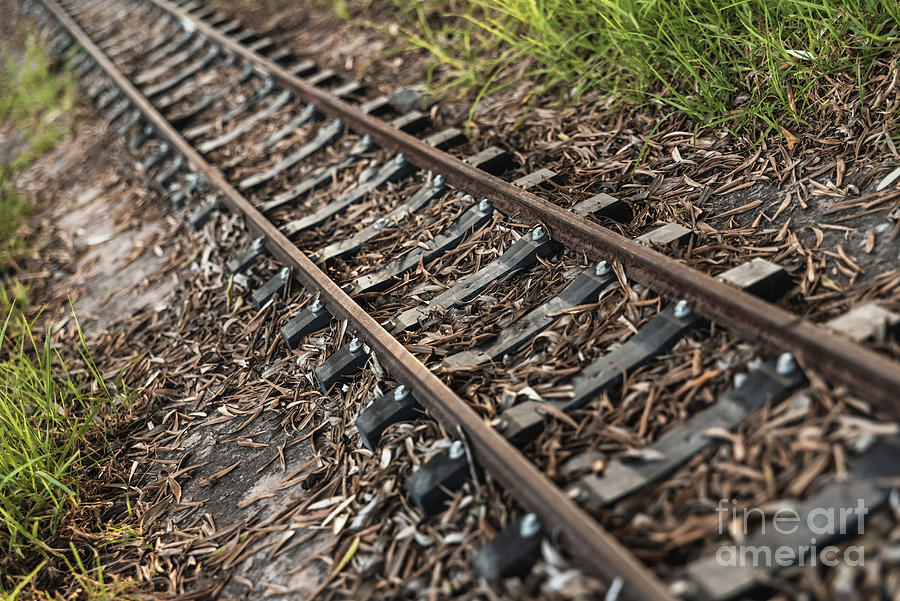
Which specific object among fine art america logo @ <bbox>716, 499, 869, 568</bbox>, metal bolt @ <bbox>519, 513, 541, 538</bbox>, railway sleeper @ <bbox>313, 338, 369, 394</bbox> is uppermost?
railway sleeper @ <bbox>313, 338, 369, 394</bbox>

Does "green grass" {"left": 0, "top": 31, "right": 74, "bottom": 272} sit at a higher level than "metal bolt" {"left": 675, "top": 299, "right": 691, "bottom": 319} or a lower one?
higher

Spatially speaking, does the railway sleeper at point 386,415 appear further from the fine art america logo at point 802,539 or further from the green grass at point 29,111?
the green grass at point 29,111

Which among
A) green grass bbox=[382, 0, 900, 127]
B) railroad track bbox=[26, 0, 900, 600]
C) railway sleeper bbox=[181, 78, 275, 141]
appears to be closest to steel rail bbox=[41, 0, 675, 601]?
railroad track bbox=[26, 0, 900, 600]

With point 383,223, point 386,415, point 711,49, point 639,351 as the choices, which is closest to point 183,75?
point 383,223

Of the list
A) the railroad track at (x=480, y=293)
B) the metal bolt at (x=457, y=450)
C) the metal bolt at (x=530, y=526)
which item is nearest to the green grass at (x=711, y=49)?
the railroad track at (x=480, y=293)

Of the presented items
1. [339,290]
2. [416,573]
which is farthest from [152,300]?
[416,573]

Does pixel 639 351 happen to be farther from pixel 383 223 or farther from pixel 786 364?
pixel 383 223

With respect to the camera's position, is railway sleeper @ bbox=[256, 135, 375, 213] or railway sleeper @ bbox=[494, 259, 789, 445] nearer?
railway sleeper @ bbox=[494, 259, 789, 445]

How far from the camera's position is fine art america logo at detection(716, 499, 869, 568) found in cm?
201

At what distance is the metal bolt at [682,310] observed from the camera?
2768mm

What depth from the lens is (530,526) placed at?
231cm

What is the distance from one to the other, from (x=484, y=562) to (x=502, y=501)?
250 millimetres

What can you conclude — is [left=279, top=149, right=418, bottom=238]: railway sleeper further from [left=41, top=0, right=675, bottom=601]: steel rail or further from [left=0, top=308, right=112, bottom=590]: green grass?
[left=0, top=308, right=112, bottom=590]: green grass

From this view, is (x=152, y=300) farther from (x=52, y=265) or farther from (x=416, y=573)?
(x=416, y=573)
